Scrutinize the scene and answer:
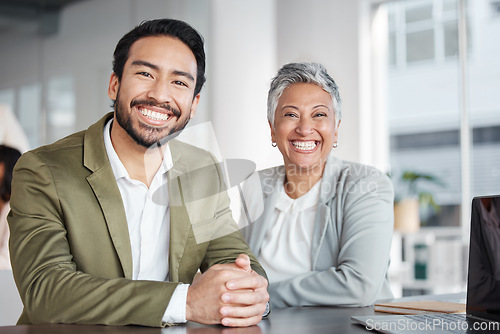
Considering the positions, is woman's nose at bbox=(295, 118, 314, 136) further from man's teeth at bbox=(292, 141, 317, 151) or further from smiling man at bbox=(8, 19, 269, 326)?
smiling man at bbox=(8, 19, 269, 326)

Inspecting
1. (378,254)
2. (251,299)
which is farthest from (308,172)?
(251,299)

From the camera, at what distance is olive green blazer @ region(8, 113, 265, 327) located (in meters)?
A: 1.11

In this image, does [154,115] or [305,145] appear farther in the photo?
[305,145]

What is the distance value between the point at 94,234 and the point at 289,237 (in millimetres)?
574

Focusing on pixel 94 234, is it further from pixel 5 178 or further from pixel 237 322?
pixel 5 178

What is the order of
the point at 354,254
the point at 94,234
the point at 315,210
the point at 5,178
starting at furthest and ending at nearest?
1. the point at 5,178
2. the point at 315,210
3. the point at 354,254
4. the point at 94,234

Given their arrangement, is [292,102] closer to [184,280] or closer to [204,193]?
[204,193]

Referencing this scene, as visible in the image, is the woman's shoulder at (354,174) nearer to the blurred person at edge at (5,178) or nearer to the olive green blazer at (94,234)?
the olive green blazer at (94,234)

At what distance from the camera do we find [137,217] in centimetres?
143

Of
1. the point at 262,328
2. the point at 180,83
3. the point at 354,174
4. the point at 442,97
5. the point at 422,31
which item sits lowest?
the point at 262,328

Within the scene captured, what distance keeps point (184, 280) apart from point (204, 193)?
0.76 ft

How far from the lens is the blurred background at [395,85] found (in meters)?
3.60

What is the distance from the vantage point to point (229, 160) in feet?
5.15

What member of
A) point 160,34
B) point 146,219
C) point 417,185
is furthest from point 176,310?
point 417,185
